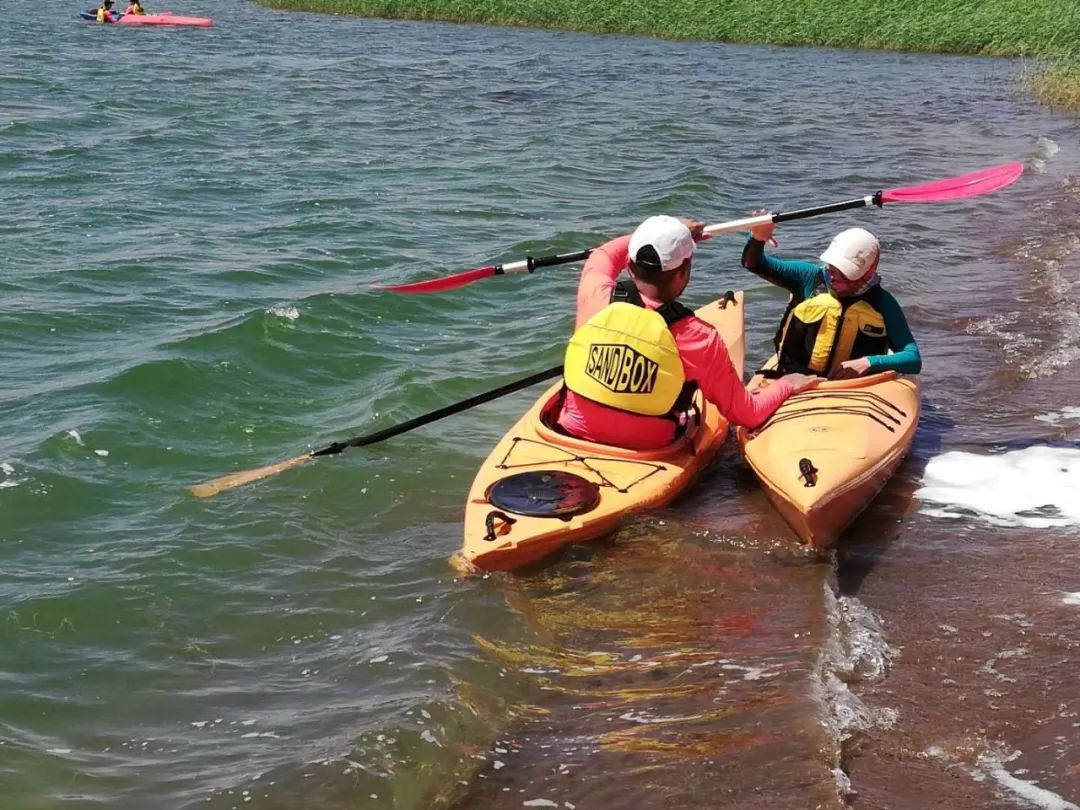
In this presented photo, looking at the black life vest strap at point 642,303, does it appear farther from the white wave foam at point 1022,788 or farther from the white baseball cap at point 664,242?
the white wave foam at point 1022,788

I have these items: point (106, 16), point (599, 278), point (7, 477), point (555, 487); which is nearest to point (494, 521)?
point (555, 487)

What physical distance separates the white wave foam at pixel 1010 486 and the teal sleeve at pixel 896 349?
1.52 ft

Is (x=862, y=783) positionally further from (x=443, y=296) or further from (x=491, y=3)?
(x=491, y=3)

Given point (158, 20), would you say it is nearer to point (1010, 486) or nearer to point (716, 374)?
point (716, 374)

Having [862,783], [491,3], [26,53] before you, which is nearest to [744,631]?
[862,783]

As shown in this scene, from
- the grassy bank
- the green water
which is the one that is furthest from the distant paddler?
the grassy bank

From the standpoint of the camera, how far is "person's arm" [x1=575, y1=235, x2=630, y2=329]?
17.6ft

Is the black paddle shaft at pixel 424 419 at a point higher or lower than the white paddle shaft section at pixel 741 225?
lower

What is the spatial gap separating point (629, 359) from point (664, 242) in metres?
0.48

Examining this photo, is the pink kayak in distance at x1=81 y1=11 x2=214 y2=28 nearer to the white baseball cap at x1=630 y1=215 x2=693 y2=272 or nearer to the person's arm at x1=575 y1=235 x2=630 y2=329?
the person's arm at x1=575 y1=235 x2=630 y2=329

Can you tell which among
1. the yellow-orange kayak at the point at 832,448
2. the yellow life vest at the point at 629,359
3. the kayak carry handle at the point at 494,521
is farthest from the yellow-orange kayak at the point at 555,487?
the yellow-orange kayak at the point at 832,448

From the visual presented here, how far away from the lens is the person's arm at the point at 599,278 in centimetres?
536

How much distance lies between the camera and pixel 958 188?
6.91 metres

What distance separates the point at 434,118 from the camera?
52.2ft
